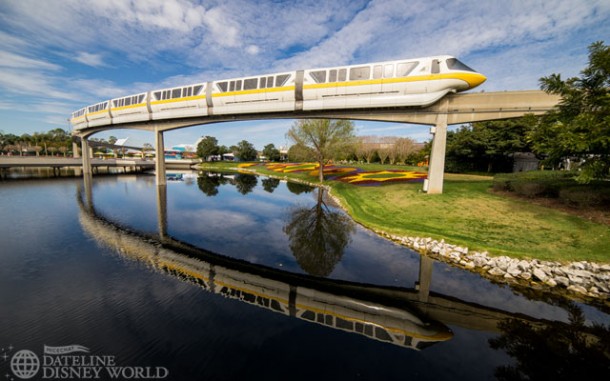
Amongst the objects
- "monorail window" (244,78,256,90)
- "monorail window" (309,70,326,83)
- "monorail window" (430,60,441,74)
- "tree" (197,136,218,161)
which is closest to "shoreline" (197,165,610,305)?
"monorail window" (430,60,441,74)

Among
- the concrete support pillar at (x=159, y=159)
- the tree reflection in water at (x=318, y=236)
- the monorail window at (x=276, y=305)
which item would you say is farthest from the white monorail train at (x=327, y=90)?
the monorail window at (x=276, y=305)

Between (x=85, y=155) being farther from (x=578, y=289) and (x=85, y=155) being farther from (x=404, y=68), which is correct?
(x=578, y=289)

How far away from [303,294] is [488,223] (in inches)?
537

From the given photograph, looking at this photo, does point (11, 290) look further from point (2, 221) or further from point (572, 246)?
point (572, 246)

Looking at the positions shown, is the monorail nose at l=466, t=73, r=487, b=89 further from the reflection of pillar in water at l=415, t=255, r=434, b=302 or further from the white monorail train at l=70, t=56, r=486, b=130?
the reflection of pillar in water at l=415, t=255, r=434, b=302

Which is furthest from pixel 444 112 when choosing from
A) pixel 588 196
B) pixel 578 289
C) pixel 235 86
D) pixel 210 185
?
pixel 210 185

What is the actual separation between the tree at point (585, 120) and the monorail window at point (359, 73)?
37.0ft

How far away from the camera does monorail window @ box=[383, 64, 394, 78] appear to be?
19.7 metres

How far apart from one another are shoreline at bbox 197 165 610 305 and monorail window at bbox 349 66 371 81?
1503cm

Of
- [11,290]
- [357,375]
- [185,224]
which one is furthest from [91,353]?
[185,224]

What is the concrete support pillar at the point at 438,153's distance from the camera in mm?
20922

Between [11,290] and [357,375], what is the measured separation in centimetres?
1319

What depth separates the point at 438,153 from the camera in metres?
21.7

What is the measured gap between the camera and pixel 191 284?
33.4 ft
